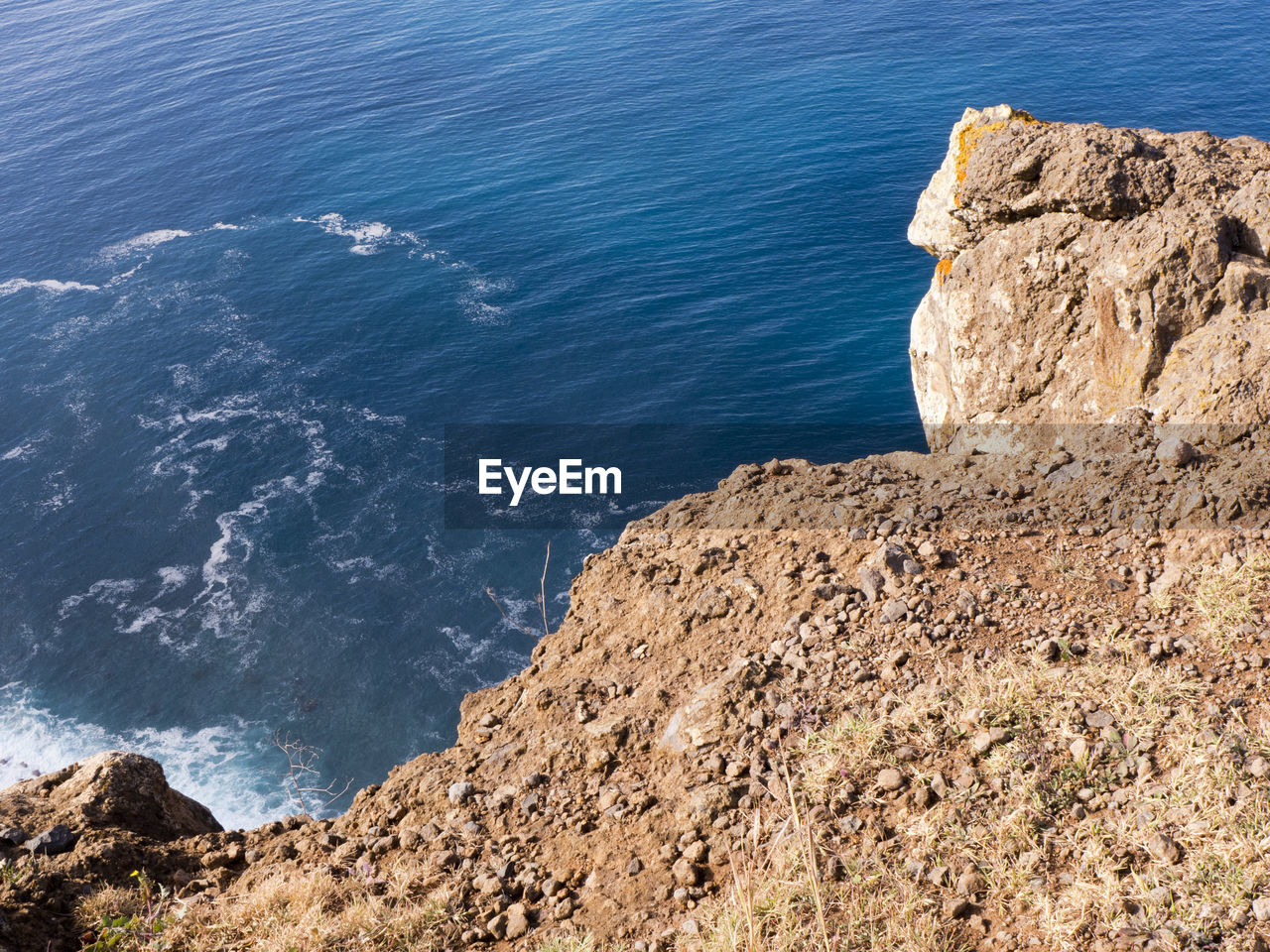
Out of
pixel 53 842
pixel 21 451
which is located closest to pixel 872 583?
pixel 53 842

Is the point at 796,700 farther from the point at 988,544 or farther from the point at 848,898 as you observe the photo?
the point at 988,544

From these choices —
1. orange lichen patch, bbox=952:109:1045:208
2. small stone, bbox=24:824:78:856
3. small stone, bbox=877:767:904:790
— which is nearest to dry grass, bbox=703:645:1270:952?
small stone, bbox=877:767:904:790

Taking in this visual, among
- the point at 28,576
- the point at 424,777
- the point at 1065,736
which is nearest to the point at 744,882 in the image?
the point at 1065,736

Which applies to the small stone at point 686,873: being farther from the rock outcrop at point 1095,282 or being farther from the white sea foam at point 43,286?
the white sea foam at point 43,286

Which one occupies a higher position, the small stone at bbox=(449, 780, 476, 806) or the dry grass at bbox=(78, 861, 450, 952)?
the dry grass at bbox=(78, 861, 450, 952)

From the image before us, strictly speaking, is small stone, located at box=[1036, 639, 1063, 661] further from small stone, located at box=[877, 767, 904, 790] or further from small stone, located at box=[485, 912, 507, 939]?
small stone, located at box=[485, 912, 507, 939]
